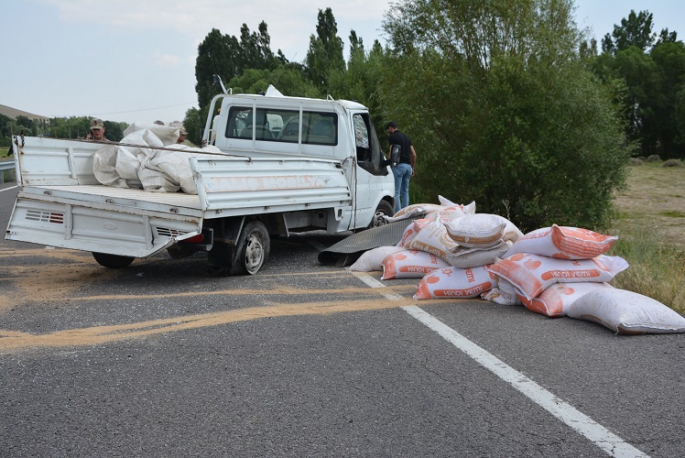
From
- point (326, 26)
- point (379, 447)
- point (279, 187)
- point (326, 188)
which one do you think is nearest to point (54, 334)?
point (379, 447)

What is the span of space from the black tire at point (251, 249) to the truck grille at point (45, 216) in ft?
6.35

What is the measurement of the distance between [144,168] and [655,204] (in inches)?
863

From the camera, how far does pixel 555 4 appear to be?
16641mm

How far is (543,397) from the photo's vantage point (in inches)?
183

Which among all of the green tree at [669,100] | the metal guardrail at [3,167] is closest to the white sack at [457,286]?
the metal guardrail at [3,167]

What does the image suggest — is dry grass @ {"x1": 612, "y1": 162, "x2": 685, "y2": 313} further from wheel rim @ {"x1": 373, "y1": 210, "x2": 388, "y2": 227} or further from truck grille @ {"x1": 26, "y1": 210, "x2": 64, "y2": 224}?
truck grille @ {"x1": 26, "y1": 210, "x2": 64, "y2": 224}

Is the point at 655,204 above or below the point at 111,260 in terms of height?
below

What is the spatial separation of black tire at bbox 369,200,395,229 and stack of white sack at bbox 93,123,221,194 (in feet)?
11.9

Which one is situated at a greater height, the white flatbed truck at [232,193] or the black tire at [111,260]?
the white flatbed truck at [232,193]

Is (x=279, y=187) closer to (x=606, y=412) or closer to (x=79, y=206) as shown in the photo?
(x=79, y=206)

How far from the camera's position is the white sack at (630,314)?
6.12m

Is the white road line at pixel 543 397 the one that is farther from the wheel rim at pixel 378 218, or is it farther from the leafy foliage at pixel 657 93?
the leafy foliage at pixel 657 93

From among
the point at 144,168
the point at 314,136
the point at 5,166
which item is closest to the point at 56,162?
the point at 144,168

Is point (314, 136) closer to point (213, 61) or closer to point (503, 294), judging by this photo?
point (503, 294)
